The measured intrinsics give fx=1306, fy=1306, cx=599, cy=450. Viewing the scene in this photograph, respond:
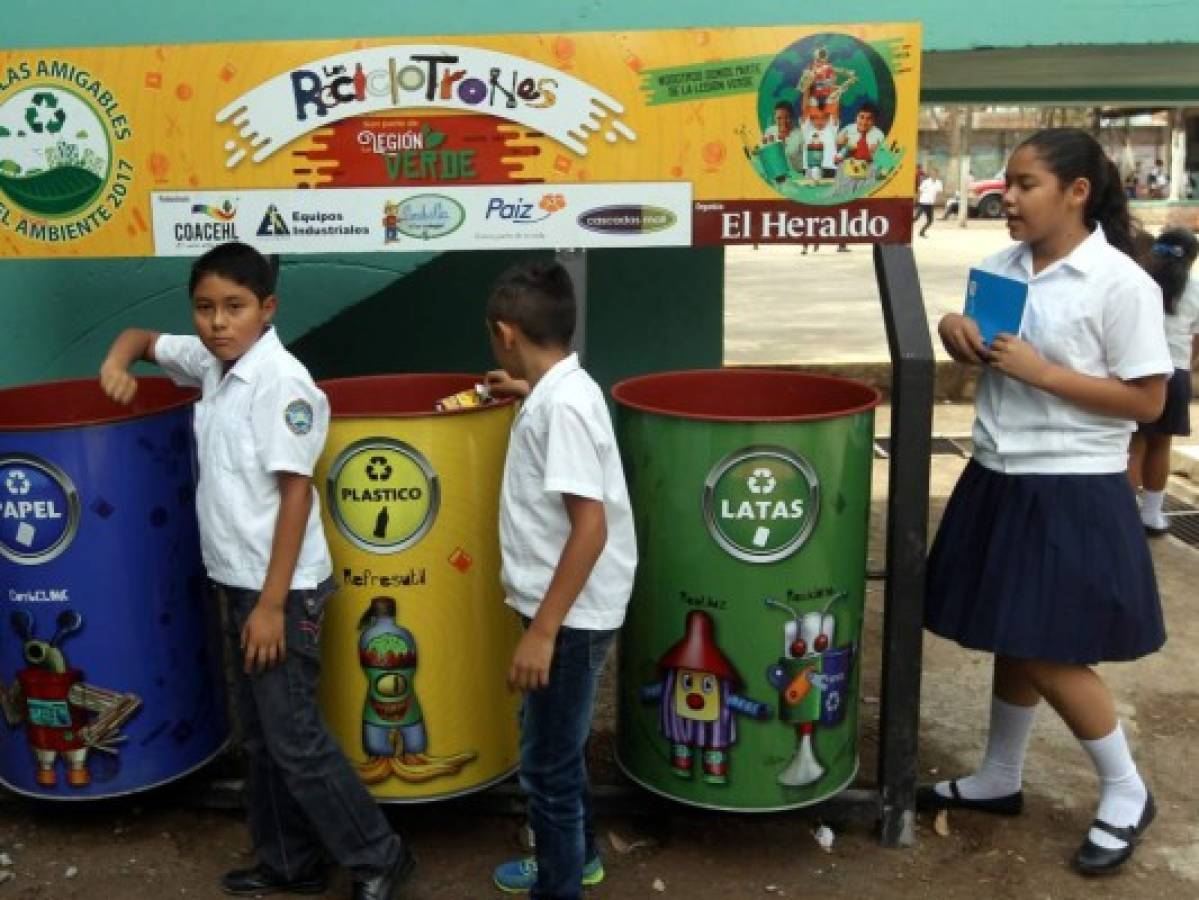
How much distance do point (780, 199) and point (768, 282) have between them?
47.2ft

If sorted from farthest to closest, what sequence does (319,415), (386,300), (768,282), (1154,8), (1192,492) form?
(768,282), (1192,492), (386,300), (1154,8), (319,415)

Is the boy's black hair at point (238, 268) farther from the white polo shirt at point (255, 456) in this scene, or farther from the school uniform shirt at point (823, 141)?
the school uniform shirt at point (823, 141)

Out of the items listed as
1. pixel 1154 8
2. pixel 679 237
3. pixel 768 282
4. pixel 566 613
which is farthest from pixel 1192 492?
pixel 768 282

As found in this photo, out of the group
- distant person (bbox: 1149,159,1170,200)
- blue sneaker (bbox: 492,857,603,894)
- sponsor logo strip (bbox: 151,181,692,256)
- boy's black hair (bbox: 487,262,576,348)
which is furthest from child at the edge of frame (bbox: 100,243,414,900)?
distant person (bbox: 1149,159,1170,200)

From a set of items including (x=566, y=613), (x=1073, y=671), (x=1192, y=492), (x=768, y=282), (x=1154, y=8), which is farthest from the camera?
(x=768, y=282)

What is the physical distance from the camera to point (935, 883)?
122 inches

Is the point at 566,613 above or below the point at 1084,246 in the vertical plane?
below

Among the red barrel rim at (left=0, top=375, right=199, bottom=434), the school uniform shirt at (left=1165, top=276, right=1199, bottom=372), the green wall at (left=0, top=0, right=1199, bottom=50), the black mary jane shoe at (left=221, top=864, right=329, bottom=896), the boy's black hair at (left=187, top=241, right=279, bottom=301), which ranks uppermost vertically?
the green wall at (left=0, top=0, right=1199, bottom=50)

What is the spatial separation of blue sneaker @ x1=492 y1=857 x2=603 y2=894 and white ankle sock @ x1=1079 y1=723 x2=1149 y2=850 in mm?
1206

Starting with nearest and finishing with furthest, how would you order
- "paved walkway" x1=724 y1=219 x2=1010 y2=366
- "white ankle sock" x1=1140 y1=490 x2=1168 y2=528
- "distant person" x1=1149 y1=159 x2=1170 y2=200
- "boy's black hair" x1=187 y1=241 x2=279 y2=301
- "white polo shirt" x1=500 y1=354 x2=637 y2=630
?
1. "white polo shirt" x1=500 y1=354 x2=637 y2=630
2. "boy's black hair" x1=187 y1=241 x2=279 y2=301
3. "white ankle sock" x1=1140 y1=490 x2=1168 y2=528
4. "paved walkway" x1=724 y1=219 x2=1010 y2=366
5. "distant person" x1=1149 y1=159 x2=1170 y2=200

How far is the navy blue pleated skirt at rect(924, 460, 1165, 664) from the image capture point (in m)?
2.93

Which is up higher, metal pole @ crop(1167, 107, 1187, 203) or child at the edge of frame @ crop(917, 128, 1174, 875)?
metal pole @ crop(1167, 107, 1187, 203)

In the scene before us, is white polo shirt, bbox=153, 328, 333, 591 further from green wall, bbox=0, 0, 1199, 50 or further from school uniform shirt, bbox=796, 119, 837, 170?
green wall, bbox=0, 0, 1199, 50

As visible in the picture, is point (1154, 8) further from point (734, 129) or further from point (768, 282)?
point (768, 282)
